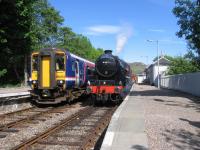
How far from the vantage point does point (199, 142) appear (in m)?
10.6

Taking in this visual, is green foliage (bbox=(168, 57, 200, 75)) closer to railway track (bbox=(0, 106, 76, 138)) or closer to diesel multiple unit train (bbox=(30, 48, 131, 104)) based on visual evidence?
diesel multiple unit train (bbox=(30, 48, 131, 104))

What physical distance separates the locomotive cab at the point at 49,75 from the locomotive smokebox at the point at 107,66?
250cm

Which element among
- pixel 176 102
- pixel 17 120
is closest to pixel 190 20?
pixel 176 102

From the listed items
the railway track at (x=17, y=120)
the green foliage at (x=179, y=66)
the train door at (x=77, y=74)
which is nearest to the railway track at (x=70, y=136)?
the railway track at (x=17, y=120)

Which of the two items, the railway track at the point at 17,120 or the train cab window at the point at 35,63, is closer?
the railway track at the point at 17,120

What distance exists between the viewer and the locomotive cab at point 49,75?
22.0m

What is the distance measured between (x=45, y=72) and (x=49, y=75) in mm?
331

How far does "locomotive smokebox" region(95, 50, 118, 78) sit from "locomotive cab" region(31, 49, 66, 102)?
250cm

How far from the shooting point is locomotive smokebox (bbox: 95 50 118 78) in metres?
23.4

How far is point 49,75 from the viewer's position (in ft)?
72.1

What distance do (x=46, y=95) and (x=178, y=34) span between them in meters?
12.3

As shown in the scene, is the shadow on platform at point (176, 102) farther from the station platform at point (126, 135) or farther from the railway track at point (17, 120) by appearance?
the station platform at point (126, 135)

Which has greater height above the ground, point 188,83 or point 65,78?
point 65,78

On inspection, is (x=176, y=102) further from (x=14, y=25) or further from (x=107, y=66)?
(x=14, y=25)
